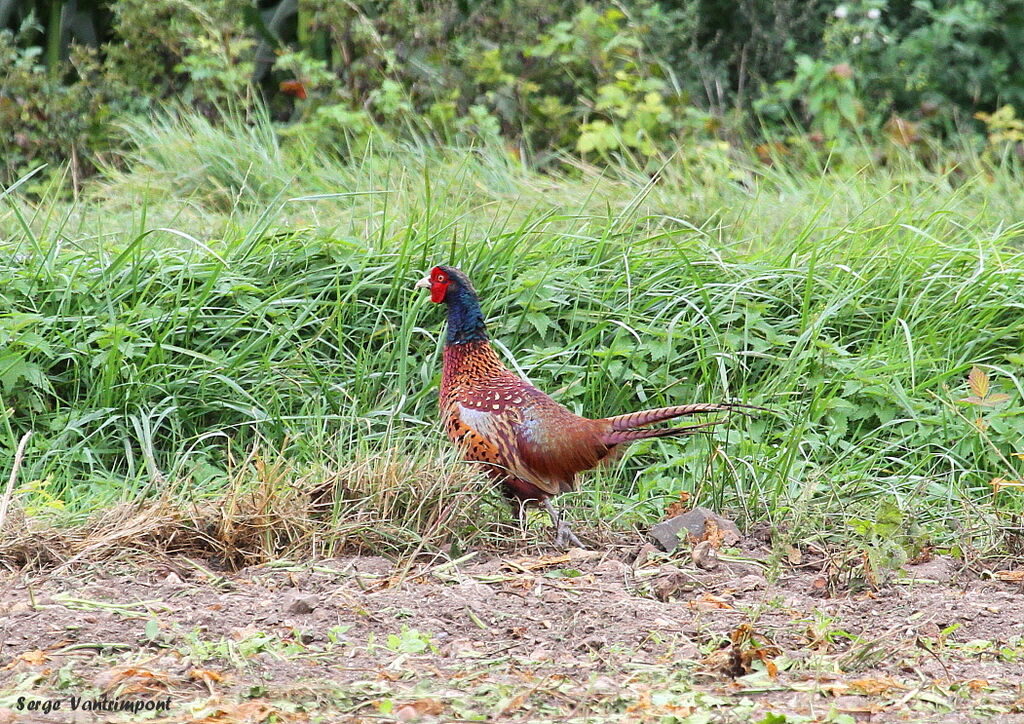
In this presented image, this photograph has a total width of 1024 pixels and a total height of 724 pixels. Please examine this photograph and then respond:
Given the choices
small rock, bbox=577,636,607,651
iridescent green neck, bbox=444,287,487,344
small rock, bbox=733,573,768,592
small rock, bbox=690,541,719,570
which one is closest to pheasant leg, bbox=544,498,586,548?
small rock, bbox=690,541,719,570

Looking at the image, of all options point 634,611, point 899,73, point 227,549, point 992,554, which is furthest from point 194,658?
point 899,73

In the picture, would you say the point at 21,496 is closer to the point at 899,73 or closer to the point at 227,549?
the point at 227,549

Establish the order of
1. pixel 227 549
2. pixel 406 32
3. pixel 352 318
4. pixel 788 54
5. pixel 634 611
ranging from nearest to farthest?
pixel 634 611 < pixel 227 549 < pixel 352 318 < pixel 406 32 < pixel 788 54

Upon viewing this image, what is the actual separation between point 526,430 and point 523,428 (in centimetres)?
1

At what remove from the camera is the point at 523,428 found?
11.6ft

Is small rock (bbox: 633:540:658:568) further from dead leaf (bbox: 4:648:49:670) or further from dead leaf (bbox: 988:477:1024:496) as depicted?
dead leaf (bbox: 4:648:49:670)

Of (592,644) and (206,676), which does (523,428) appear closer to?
(592,644)

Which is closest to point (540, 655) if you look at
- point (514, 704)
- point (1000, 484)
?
point (514, 704)

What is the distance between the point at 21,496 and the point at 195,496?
0.48 m

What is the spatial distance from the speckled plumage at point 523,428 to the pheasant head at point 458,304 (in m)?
0.03

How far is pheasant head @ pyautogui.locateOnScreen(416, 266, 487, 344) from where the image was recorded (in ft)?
12.5

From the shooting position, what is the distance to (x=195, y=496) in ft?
11.5

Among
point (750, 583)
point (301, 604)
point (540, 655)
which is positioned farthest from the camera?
point (750, 583)

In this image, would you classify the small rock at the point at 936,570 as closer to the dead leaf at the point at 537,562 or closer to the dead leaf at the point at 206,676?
the dead leaf at the point at 537,562
